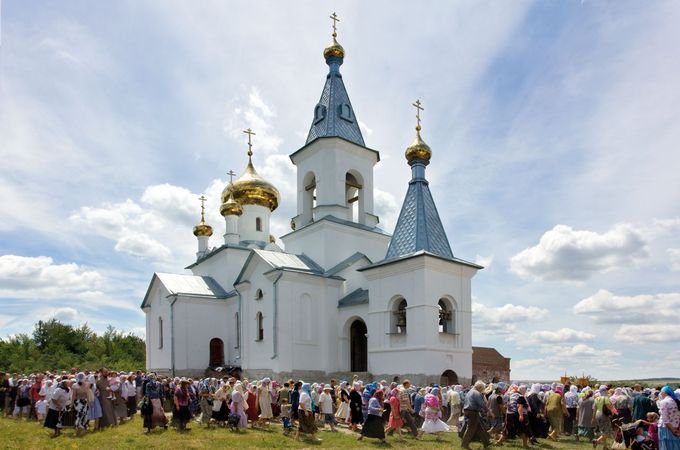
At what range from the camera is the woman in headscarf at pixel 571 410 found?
506 inches

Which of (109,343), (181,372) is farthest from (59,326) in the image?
(181,372)

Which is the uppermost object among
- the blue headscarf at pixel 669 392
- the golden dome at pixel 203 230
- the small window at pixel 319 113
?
the small window at pixel 319 113

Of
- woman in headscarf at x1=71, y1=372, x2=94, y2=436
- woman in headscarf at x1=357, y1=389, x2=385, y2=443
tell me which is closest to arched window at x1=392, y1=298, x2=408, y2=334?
woman in headscarf at x1=357, y1=389, x2=385, y2=443

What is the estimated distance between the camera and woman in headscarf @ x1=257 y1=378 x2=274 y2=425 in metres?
13.2

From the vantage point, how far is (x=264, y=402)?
523 inches

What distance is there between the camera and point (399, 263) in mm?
18203

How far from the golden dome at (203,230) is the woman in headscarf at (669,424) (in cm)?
2733

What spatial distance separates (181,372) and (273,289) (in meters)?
7.27

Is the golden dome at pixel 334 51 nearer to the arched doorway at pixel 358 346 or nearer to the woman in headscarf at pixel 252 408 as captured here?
the arched doorway at pixel 358 346

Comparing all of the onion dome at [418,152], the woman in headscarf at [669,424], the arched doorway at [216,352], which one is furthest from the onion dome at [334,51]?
the woman in headscarf at [669,424]

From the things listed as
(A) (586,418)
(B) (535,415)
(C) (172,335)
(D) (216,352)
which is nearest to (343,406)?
(B) (535,415)

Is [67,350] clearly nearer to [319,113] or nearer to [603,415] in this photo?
[319,113]

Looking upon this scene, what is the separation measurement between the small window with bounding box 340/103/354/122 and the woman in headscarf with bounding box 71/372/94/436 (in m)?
15.6

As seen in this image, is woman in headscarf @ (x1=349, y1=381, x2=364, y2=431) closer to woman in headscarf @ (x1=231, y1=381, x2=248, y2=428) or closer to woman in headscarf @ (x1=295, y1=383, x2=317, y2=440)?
woman in headscarf @ (x1=295, y1=383, x2=317, y2=440)
